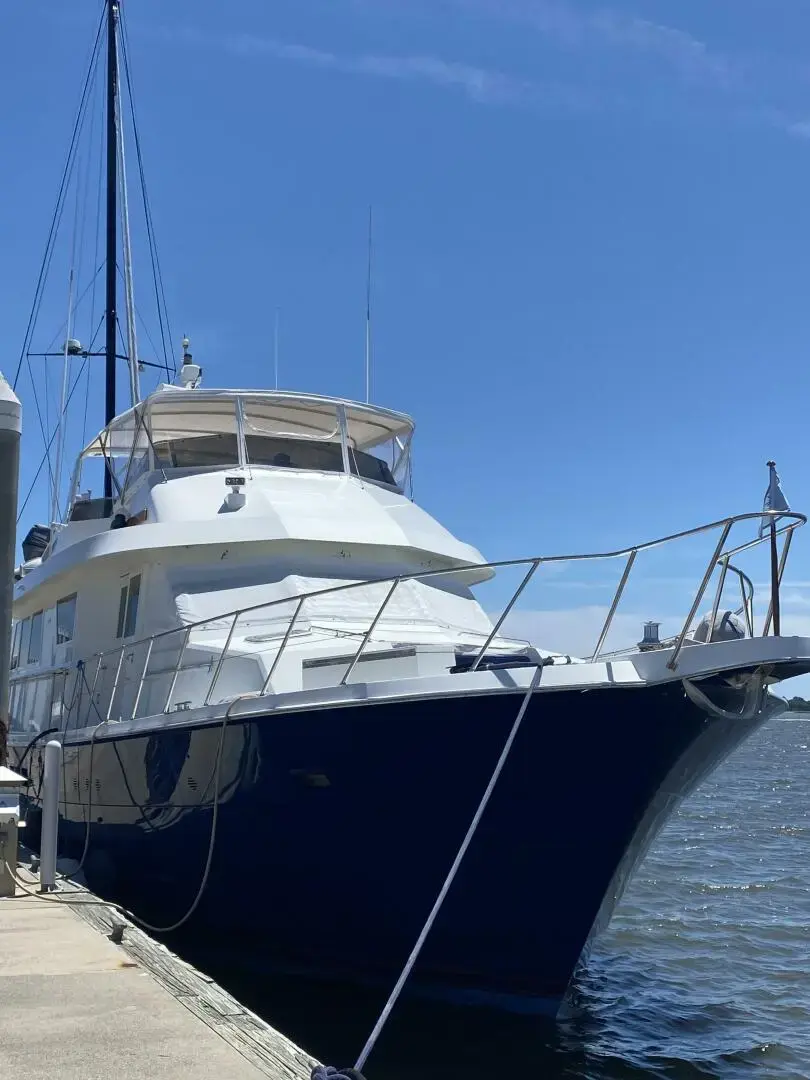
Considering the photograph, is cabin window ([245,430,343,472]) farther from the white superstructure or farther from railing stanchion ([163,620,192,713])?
railing stanchion ([163,620,192,713])

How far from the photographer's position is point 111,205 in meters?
17.5

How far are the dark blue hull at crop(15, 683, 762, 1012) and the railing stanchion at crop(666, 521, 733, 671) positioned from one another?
188 mm

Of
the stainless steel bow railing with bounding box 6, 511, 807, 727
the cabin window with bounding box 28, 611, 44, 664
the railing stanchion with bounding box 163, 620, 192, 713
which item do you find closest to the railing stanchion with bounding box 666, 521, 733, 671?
the stainless steel bow railing with bounding box 6, 511, 807, 727

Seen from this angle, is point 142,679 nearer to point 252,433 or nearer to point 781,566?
point 252,433

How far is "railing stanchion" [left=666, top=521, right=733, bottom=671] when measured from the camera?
6.33m

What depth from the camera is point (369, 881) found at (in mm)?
6957


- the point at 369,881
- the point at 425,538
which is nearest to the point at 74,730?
the point at 425,538

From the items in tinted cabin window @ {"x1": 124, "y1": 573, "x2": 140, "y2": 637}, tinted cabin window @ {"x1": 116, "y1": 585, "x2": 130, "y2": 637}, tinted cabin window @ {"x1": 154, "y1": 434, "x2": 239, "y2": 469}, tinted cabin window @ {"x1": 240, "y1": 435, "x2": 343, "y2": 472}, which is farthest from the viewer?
tinted cabin window @ {"x1": 240, "y1": 435, "x2": 343, "y2": 472}

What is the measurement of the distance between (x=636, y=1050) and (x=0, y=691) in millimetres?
5246

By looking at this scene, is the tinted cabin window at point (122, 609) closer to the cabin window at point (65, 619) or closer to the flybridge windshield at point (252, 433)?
the cabin window at point (65, 619)

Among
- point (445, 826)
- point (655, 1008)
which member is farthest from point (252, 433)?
point (655, 1008)

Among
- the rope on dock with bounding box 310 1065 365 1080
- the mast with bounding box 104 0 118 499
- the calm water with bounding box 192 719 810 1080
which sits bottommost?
the calm water with bounding box 192 719 810 1080

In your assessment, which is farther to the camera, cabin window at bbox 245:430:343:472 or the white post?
cabin window at bbox 245:430:343:472

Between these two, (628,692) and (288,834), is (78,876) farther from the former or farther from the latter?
(628,692)
